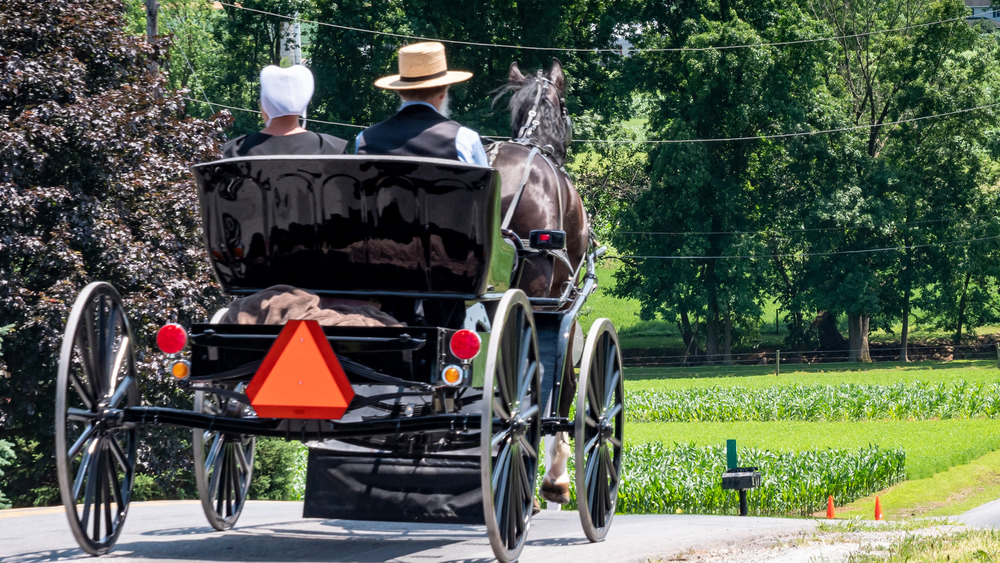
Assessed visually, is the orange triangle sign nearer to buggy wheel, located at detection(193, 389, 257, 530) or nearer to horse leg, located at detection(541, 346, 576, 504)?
buggy wheel, located at detection(193, 389, 257, 530)

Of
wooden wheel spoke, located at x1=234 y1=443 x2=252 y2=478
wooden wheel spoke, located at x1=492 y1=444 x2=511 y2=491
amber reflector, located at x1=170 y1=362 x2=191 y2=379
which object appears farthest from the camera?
wooden wheel spoke, located at x1=234 y1=443 x2=252 y2=478

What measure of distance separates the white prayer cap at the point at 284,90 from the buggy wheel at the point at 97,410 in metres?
1.26

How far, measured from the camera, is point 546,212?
25.7 ft

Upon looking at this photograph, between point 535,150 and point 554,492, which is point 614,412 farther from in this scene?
point 535,150

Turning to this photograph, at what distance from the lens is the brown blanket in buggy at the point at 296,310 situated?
5.18 m

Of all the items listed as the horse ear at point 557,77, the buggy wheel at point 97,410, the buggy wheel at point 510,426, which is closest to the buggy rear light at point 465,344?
the buggy wheel at point 510,426

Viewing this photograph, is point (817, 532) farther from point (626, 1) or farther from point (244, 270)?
point (626, 1)

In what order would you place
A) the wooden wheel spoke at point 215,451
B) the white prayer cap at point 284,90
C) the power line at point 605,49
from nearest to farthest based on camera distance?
the white prayer cap at point 284,90 → the wooden wheel spoke at point 215,451 → the power line at point 605,49

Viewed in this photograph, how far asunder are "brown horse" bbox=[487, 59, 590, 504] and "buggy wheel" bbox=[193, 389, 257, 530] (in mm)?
2019

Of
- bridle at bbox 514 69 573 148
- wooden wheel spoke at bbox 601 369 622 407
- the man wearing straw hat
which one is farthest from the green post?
the man wearing straw hat

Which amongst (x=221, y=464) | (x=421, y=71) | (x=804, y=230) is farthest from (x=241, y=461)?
(x=804, y=230)

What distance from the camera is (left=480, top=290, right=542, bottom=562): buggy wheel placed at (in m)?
4.75

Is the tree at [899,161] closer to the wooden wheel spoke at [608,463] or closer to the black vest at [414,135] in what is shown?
the wooden wheel spoke at [608,463]

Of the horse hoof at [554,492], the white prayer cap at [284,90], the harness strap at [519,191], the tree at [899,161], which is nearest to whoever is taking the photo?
the white prayer cap at [284,90]
